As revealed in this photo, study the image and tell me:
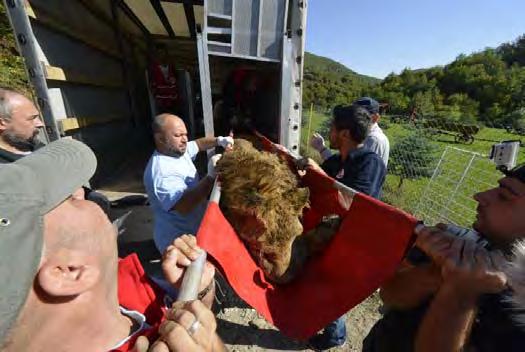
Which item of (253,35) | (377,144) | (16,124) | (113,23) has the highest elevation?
(113,23)

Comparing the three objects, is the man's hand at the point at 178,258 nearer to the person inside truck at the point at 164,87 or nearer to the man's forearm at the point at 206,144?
the man's forearm at the point at 206,144

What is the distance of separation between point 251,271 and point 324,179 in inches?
31.8

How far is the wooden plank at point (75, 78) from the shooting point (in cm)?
385

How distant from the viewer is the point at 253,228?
177 cm

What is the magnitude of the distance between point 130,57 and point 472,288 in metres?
10.0

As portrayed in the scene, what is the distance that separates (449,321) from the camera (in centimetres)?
101

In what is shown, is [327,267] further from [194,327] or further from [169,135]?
[169,135]

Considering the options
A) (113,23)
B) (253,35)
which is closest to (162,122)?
(253,35)

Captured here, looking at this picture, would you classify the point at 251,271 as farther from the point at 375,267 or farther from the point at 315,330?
the point at 375,267

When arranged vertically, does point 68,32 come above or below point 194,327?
above

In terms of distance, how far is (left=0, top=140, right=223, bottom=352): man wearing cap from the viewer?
2.29 feet

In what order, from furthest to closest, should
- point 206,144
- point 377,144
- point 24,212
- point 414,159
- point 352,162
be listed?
point 414,159, point 377,144, point 206,144, point 352,162, point 24,212

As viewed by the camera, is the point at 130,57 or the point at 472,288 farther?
the point at 130,57

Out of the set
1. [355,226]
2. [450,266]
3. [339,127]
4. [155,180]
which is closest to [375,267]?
[355,226]
